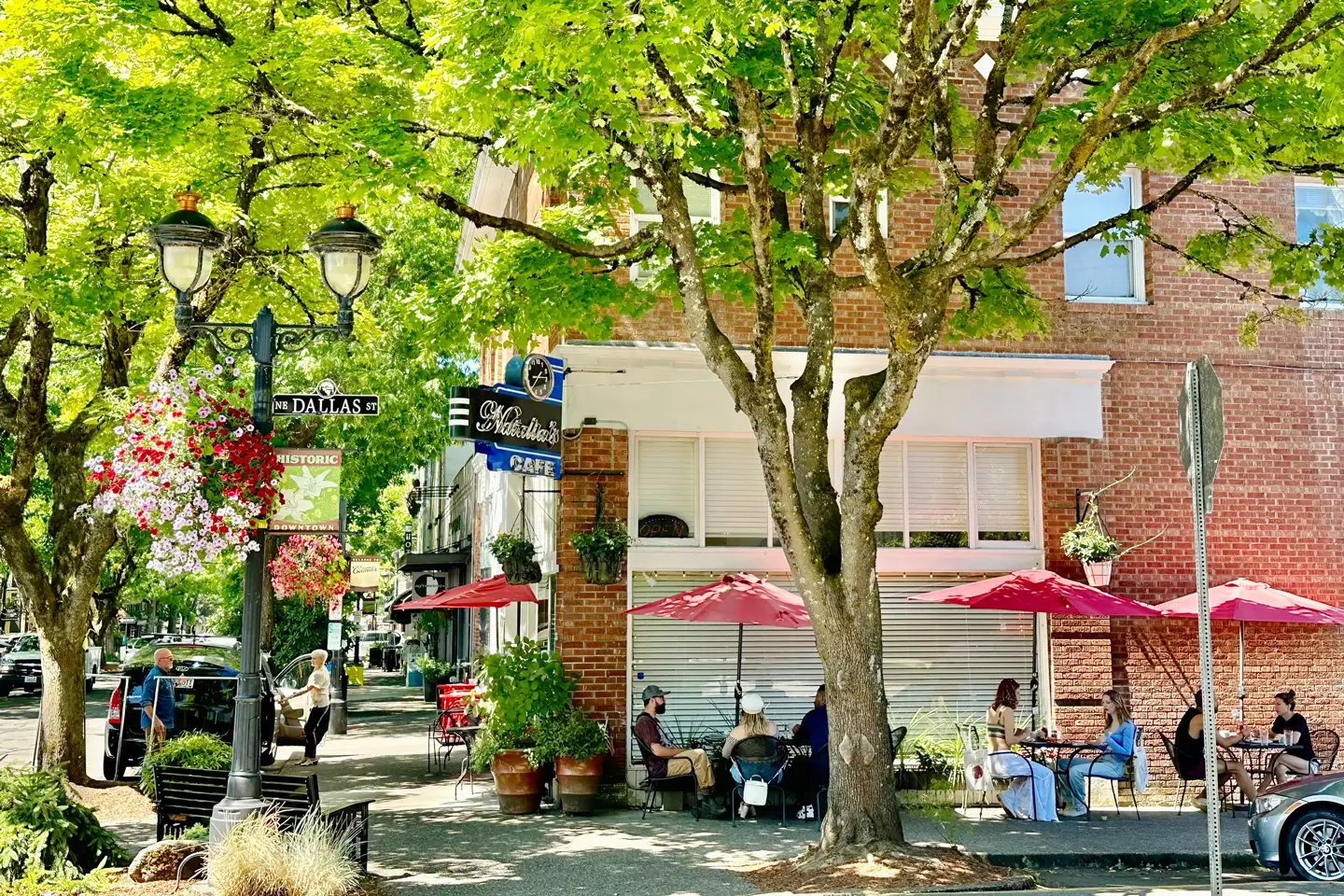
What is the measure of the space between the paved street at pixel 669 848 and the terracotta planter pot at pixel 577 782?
246 millimetres

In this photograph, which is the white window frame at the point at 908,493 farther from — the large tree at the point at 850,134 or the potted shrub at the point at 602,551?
Result: the large tree at the point at 850,134

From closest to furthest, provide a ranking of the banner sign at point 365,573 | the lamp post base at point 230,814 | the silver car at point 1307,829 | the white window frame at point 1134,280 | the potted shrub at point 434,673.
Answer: the lamp post base at point 230,814 → the silver car at point 1307,829 → the white window frame at point 1134,280 → the potted shrub at point 434,673 → the banner sign at point 365,573

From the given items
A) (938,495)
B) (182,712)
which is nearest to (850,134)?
(938,495)

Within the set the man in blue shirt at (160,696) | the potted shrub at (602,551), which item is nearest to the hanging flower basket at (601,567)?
the potted shrub at (602,551)

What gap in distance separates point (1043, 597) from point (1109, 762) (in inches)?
72.8

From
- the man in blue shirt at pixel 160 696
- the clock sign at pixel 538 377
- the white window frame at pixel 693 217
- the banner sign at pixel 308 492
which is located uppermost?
the white window frame at pixel 693 217

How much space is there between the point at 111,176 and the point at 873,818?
10.3 metres

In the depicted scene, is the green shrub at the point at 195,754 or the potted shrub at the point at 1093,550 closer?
the green shrub at the point at 195,754

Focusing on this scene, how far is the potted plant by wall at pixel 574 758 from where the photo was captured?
13.9 m

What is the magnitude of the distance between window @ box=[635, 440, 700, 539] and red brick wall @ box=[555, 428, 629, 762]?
36cm

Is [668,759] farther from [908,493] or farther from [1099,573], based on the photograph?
[1099,573]

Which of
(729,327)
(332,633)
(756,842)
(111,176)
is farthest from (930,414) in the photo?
(332,633)

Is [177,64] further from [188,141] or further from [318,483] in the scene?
[318,483]

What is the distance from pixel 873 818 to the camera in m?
10.7
